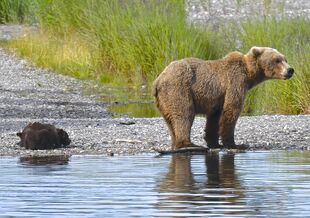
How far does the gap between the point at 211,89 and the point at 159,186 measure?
372cm

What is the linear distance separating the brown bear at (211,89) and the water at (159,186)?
1.57 ft

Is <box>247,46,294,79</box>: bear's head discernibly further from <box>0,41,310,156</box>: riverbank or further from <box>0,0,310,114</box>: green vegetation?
<box>0,0,310,114</box>: green vegetation

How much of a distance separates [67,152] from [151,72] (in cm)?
1042

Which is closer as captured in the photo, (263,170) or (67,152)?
(263,170)

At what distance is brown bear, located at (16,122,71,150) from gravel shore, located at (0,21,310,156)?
0.38 feet

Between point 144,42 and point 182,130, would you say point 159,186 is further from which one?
point 144,42

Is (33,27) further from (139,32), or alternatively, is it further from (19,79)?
(139,32)

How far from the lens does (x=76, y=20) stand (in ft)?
99.3

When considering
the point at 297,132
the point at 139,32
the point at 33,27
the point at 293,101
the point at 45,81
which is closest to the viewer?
the point at 297,132

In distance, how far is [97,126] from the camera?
1848 cm

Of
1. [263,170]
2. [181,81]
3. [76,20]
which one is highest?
[76,20]

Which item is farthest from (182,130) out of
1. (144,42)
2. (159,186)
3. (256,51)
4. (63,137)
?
(144,42)

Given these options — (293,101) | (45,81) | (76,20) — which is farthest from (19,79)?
(293,101)

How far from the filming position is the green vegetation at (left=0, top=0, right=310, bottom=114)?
21.0 m
